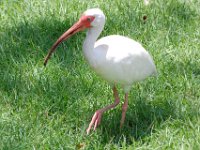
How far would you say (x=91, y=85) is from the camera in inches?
182

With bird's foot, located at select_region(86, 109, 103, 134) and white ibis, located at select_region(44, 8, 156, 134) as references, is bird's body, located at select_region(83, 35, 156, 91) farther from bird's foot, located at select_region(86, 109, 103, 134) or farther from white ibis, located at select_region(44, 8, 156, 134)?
bird's foot, located at select_region(86, 109, 103, 134)

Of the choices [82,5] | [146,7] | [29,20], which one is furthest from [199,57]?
[29,20]

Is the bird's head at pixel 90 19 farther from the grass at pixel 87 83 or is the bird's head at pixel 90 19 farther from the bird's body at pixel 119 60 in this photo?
the grass at pixel 87 83

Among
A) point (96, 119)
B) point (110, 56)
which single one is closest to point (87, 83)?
point (96, 119)

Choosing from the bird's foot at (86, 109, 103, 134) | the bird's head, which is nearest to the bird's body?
the bird's head

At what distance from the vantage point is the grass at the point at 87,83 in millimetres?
4031

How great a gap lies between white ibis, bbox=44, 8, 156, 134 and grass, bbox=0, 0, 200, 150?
22 centimetres

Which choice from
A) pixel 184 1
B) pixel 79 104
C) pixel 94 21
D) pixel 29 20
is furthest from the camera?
pixel 184 1

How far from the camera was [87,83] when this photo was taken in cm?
466

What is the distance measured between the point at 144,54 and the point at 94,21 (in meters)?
0.47

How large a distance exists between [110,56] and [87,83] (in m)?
0.74

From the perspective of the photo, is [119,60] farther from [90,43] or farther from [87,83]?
[87,83]

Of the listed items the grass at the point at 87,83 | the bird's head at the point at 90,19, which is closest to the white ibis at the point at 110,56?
the bird's head at the point at 90,19

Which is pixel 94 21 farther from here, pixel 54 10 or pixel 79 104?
pixel 54 10
